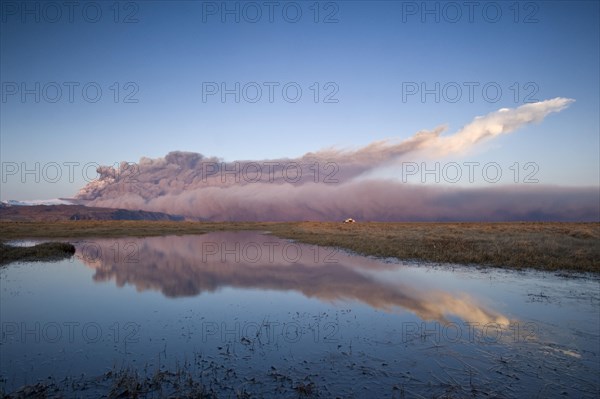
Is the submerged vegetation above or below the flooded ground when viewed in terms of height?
above

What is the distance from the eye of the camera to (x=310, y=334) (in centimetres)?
1277

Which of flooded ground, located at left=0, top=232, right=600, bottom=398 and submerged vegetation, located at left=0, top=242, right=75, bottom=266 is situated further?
submerged vegetation, located at left=0, top=242, right=75, bottom=266

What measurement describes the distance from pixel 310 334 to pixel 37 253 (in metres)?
32.6

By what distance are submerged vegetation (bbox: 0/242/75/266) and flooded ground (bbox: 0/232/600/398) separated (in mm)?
8673

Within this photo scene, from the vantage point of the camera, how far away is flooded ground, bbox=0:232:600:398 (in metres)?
8.96

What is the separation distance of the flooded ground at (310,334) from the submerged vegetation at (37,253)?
28.5 feet

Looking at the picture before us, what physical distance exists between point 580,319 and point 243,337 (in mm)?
12885

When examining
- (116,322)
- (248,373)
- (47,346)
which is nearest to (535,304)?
(248,373)

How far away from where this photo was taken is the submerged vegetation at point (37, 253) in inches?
1248

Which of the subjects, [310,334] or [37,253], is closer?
[310,334]

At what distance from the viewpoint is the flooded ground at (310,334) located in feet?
29.4

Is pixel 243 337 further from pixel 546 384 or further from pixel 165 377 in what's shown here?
pixel 546 384

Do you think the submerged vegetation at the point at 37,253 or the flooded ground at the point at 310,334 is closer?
the flooded ground at the point at 310,334

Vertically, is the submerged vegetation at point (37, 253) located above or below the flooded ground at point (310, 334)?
above
